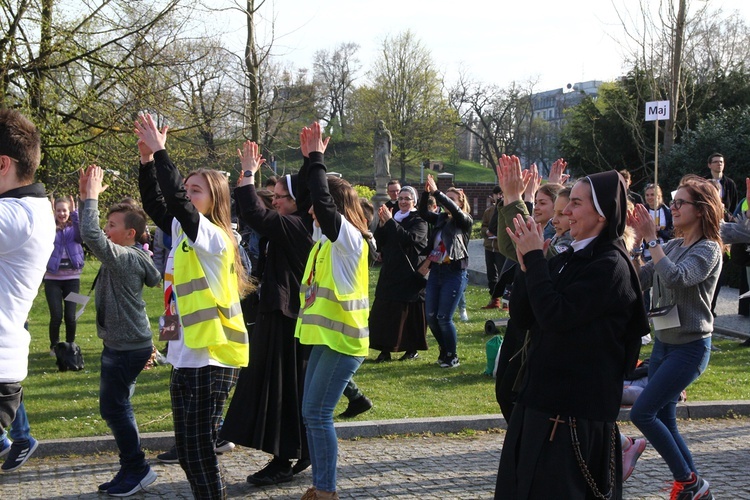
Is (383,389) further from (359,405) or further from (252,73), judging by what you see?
(252,73)

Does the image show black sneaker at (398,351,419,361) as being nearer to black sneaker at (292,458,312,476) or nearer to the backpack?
the backpack

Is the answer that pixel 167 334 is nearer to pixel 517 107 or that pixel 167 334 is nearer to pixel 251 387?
pixel 251 387

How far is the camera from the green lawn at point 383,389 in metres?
7.52

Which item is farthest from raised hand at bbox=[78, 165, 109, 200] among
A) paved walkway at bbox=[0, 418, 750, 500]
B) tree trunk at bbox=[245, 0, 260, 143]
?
tree trunk at bbox=[245, 0, 260, 143]

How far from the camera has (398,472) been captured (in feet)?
20.1

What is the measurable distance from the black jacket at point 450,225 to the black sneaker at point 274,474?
4739 millimetres

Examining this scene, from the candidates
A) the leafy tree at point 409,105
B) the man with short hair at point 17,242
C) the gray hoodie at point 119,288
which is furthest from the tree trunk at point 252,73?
the leafy tree at point 409,105

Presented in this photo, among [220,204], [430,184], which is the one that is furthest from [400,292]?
[220,204]

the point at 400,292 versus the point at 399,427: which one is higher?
the point at 400,292

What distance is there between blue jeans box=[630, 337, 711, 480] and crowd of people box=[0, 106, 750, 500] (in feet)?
0.04

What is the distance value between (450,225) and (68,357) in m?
4.71

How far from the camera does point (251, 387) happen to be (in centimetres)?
578

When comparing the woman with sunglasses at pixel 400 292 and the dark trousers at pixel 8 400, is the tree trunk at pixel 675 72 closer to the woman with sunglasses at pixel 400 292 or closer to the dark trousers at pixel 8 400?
the woman with sunglasses at pixel 400 292

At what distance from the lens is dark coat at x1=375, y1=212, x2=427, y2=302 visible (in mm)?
10180
